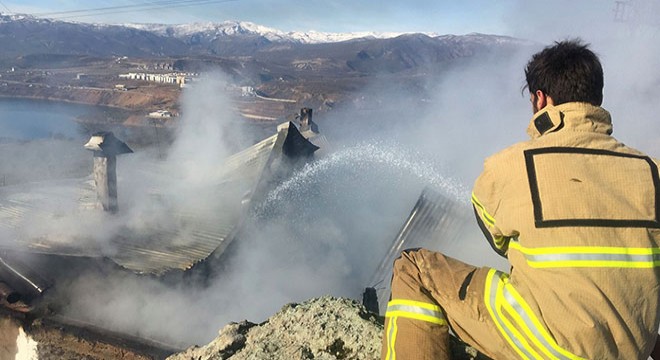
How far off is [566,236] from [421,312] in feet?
2.14

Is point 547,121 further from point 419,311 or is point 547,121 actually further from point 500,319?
point 419,311

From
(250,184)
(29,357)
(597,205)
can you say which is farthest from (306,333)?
(250,184)

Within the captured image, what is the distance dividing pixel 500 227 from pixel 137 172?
11.9 meters

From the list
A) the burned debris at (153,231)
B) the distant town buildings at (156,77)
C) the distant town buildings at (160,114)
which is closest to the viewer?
the burned debris at (153,231)

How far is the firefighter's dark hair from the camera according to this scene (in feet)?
5.77

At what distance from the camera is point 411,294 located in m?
2.00

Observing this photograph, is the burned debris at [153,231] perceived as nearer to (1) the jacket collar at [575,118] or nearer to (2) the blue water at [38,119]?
(1) the jacket collar at [575,118]

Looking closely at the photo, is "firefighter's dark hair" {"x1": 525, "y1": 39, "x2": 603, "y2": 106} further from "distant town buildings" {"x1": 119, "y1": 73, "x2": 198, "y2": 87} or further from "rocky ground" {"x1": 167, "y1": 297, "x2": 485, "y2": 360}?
"distant town buildings" {"x1": 119, "y1": 73, "x2": 198, "y2": 87}

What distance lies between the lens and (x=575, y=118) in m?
1.69

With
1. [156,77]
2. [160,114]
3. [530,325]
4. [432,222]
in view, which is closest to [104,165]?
[432,222]

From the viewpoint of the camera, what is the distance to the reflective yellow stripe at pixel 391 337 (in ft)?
6.30

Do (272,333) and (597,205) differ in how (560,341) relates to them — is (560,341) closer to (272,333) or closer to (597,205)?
(597,205)

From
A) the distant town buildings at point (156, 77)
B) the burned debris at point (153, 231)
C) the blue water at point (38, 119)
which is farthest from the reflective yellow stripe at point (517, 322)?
the distant town buildings at point (156, 77)

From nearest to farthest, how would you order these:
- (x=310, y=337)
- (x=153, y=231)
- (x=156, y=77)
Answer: (x=310, y=337) < (x=153, y=231) < (x=156, y=77)
